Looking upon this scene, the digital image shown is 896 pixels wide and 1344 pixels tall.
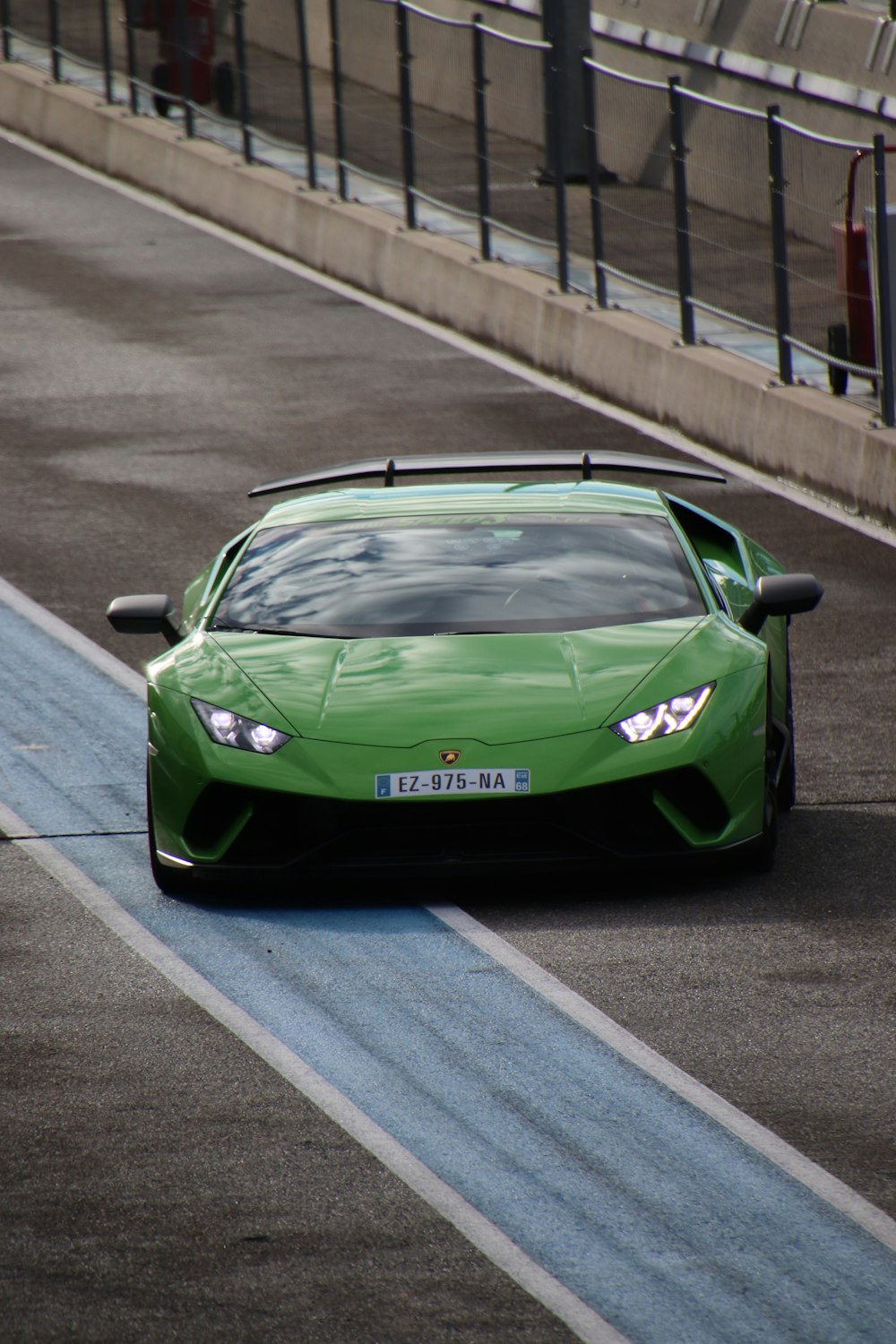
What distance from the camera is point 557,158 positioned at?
1789 cm

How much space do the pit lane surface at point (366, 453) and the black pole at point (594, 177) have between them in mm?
919

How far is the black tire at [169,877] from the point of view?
8.07 meters

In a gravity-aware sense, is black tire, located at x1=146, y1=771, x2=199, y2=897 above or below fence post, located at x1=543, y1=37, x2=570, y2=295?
above

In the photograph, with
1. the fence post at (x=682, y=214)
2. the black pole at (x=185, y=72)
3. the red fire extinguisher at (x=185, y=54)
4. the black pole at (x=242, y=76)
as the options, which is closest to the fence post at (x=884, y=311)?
A: the fence post at (x=682, y=214)

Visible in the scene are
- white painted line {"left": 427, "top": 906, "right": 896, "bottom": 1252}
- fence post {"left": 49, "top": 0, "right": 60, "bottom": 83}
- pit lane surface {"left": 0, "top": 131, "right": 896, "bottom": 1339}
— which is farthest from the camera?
fence post {"left": 49, "top": 0, "right": 60, "bottom": 83}

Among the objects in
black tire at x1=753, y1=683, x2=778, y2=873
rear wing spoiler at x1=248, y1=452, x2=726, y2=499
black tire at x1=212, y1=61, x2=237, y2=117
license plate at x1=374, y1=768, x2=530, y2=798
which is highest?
rear wing spoiler at x1=248, y1=452, x2=726, y2=499

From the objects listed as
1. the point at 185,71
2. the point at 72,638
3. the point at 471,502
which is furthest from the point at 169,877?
the point at 185,71

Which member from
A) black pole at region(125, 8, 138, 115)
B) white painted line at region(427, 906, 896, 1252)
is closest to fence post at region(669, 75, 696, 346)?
white painted line at region(427, 906, 896, 1252)

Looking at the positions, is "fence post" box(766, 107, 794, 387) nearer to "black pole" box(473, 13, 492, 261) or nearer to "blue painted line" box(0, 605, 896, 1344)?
"black pole" box(473, 13, 492, 261)

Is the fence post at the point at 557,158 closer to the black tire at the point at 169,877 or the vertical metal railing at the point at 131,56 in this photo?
the vertical metal railing at the point at 131,56

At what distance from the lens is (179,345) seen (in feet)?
65.8

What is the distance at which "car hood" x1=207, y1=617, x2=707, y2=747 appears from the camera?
786cm

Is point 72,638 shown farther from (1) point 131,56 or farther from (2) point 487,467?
(1) point 131,56

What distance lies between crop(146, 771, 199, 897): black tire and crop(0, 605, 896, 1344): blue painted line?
0.05 m
